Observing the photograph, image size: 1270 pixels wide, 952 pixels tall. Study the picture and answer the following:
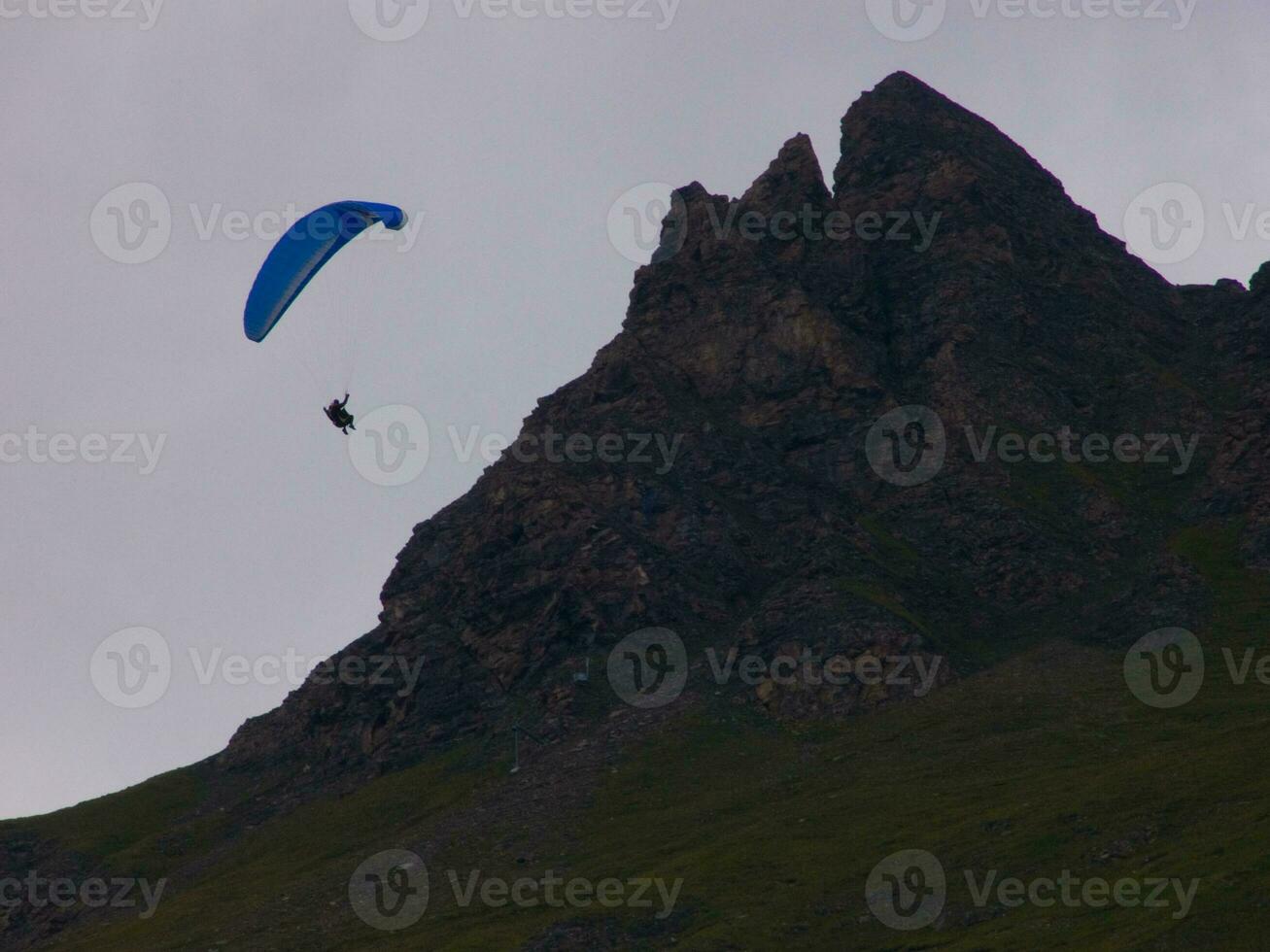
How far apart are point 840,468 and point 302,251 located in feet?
224

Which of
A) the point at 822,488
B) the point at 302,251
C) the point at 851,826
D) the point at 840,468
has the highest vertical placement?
the point at 302,251

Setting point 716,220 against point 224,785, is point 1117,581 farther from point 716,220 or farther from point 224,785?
point 224,785

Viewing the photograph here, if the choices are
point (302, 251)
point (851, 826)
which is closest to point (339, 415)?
point (302, 251)

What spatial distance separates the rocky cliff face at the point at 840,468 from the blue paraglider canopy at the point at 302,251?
139 ft

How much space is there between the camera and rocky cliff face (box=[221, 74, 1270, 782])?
392 feet

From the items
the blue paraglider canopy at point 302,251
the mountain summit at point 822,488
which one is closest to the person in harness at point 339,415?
the blue paraglider canopy at point 302,251

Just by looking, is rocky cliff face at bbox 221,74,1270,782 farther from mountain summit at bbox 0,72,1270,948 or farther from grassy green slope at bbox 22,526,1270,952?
grassy green slope at bbox 22,526,1270,952

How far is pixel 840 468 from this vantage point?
137m

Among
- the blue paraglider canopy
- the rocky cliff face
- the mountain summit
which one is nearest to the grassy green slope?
the mountain summit

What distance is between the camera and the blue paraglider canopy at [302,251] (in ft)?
254

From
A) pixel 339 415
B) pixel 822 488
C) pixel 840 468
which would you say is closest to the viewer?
pixel 339 415

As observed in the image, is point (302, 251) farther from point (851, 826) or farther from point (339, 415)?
point (851, 826)

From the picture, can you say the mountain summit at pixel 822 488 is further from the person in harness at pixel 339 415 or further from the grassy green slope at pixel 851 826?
the person in harness at pixel 339 415

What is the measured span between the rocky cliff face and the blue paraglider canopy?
1670 inches
